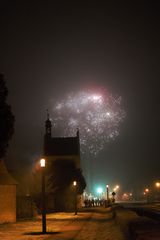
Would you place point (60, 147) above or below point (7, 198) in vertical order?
above

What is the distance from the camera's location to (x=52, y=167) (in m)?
76.8

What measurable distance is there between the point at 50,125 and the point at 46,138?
3.21 metres

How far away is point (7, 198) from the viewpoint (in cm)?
3569

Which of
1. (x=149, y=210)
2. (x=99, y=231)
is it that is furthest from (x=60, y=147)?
(x=99, y=231)

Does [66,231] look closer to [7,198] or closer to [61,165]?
[7,198]

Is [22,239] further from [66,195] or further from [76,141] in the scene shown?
[76,141]

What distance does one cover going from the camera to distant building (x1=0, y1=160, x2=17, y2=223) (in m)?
35.1

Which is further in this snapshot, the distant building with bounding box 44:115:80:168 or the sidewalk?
the distant building with bounding box 44:115:80:168

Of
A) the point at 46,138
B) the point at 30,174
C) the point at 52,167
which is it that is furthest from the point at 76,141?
the point at 30,174

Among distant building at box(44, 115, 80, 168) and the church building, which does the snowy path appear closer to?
the church building

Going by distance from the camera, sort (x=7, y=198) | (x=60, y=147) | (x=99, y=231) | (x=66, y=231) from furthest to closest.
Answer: (x=60, y=147), (x=7, y=198), (x=66, y=231), (x=99, y=231)

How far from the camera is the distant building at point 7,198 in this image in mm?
35062

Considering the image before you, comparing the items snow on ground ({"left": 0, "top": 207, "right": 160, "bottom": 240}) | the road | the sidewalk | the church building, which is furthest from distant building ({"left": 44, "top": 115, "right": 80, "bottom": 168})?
snow on ground ({"left": 0, "top": 207, "right": 160, "bottom": 240})

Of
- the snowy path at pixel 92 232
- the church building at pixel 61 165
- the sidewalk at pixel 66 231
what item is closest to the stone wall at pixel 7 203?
the sidewalk at pixel 66 231
